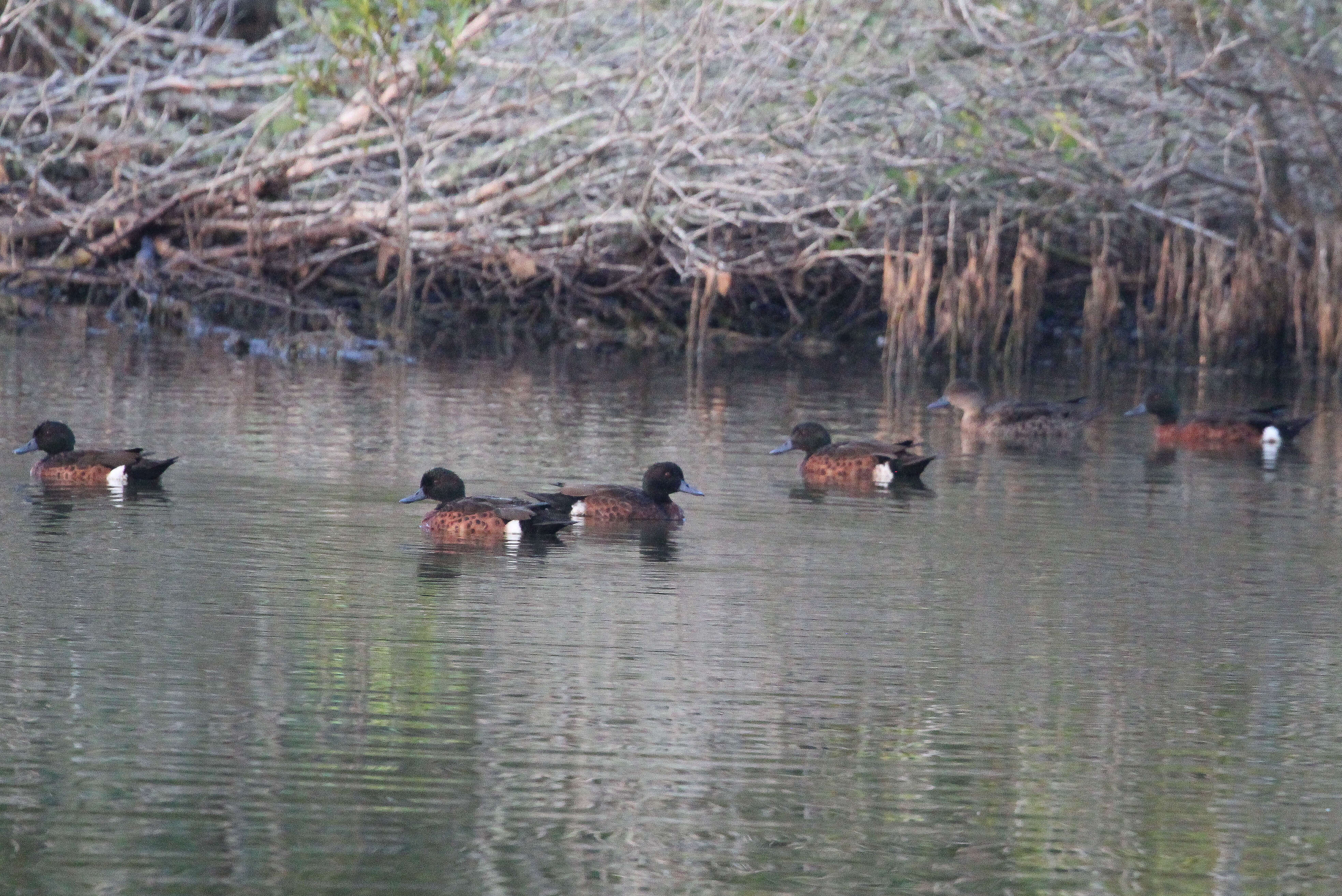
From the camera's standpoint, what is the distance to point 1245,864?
446cm

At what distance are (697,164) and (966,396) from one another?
5.02 metres

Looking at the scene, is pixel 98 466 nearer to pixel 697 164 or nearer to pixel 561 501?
pixel 561 501

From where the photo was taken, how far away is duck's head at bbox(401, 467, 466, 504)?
344 inches

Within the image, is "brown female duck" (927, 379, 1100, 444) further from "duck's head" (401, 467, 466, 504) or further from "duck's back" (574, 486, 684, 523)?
"duck's head" (401, 467, 466, 504)

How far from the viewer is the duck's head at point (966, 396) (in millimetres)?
13664

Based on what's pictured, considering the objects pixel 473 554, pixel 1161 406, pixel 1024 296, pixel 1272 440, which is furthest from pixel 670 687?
pixel 1024 296

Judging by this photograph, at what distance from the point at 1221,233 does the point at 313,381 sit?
31.9ft

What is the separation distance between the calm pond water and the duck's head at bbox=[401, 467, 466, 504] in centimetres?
17

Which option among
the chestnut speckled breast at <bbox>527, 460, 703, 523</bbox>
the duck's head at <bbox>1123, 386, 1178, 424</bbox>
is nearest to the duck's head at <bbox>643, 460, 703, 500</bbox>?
the chestnut speckled breast at <bbox>527, 460, 703, 523</bbox>

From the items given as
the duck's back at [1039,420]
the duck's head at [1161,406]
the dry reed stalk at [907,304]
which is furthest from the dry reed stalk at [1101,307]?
the duck's back at [1039,420]

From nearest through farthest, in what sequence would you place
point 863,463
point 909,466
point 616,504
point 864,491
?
point 616,504
point 864,491
point 863,463
point 909,466

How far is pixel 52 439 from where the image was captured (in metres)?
9.95

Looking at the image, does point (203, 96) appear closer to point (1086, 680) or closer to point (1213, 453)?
point (1213, 453)

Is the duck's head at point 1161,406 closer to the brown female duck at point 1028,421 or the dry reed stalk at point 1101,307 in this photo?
the brown female duck at point 1028,421
